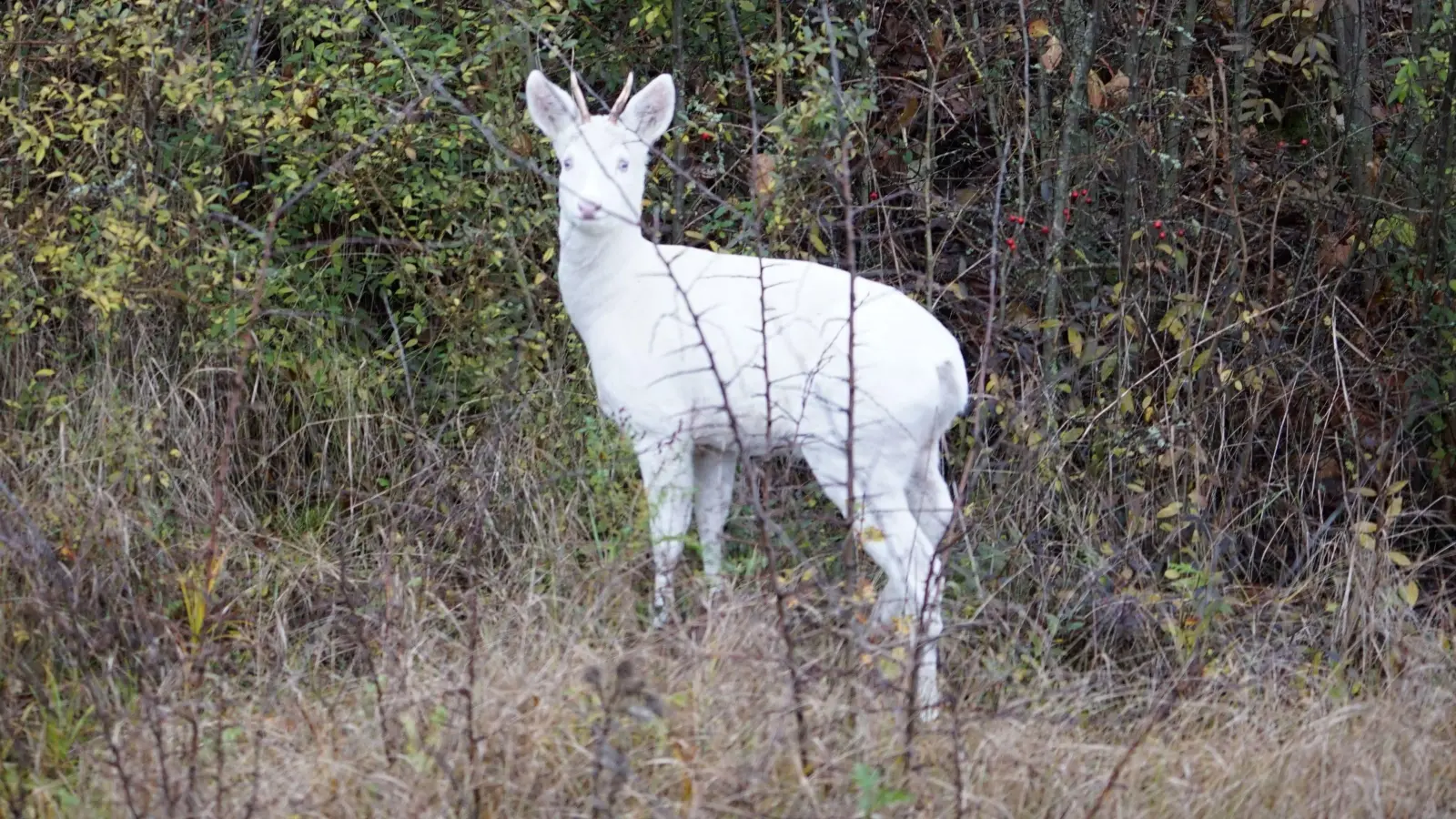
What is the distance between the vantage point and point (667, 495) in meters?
4.77

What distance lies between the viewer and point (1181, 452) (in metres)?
5.66

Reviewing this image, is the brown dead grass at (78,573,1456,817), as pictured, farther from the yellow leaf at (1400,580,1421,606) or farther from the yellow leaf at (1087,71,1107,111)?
the yellow leaf at (1087,71,1107,111)

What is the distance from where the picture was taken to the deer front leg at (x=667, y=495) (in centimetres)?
466

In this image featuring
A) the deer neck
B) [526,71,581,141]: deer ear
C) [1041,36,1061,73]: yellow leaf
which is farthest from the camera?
[1041,36,1061,73]: yellow leaf

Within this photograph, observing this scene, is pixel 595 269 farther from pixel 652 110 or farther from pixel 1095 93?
pixel 1095 93

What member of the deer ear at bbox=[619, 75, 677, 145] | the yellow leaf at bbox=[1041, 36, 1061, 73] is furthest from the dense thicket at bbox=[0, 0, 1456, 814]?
the deer ear at bbox=[619, 75, 677, 145]

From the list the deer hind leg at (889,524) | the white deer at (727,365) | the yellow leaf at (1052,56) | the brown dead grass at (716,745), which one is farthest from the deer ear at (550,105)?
the yellow leaf at (1052,56)

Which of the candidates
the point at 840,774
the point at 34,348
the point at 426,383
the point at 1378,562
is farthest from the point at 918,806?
the point at 34,348

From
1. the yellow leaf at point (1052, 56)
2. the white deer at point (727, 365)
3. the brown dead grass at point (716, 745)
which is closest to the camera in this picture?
the brown dead grass at point (716, 745)

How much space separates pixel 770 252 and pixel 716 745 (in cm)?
263

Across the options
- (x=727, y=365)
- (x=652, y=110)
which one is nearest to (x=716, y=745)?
(x=727, y=365)

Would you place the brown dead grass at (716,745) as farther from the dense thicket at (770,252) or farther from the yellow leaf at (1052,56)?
the yellow leaf at (1052,56)

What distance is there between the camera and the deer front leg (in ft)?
15.3

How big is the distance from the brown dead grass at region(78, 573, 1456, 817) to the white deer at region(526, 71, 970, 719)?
17.8 inches
